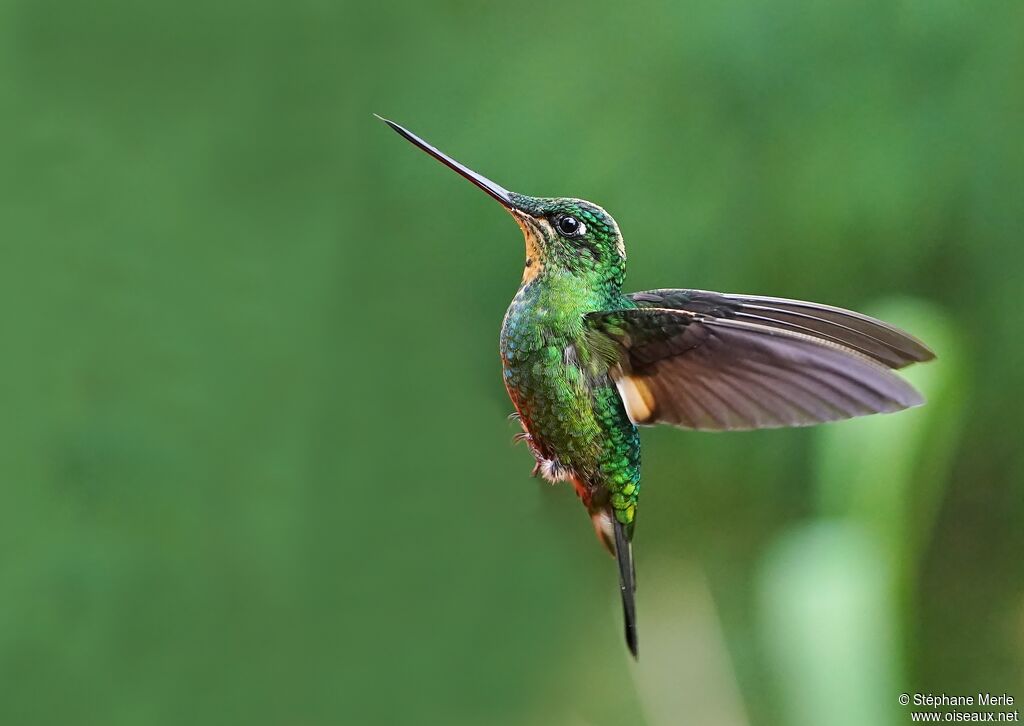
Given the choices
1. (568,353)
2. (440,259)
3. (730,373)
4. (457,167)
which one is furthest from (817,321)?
(440,259)

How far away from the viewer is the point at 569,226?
87 centimetres

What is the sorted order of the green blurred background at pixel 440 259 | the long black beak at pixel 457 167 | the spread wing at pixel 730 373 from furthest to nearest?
the green blurred background at pixel 440 259 < the spread wing at pixel 730 373 < the long black beak at pixel 457 167

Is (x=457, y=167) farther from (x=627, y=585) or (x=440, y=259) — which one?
(x=440, y=259)

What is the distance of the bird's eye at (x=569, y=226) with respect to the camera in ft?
2.82

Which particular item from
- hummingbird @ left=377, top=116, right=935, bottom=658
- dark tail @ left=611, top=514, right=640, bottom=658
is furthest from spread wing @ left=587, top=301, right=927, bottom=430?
dark tail @ left=611, top=514, right=640, bottom=658

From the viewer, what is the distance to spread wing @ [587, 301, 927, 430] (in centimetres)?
79

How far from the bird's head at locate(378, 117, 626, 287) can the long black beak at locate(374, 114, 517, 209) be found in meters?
0.01

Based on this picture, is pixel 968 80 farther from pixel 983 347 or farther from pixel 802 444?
pixel 802 444

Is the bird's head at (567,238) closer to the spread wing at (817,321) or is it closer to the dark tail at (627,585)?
the spread wing at (817,321)

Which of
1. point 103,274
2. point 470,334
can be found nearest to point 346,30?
point 103,274

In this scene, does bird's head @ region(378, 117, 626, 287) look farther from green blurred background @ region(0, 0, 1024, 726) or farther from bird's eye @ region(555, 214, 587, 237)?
green blurred background @ region(0, 0, 1024, 726)

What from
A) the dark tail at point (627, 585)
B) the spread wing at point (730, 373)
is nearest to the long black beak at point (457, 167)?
the spread wing at point (730, 373)

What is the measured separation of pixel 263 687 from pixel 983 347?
5.80 feet

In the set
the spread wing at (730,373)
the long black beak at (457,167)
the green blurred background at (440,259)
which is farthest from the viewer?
the green blurred background at (440,259)
